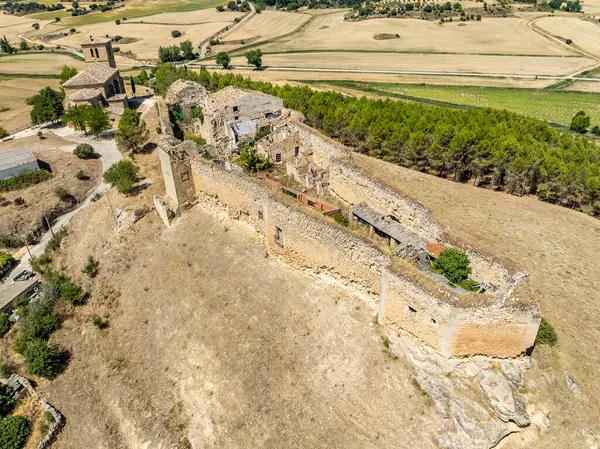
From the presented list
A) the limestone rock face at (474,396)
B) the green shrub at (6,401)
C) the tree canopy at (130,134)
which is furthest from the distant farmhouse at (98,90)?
the limestone rock face at (474,396)

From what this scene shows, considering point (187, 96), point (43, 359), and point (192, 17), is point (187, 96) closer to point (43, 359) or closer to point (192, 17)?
point (43, 359)

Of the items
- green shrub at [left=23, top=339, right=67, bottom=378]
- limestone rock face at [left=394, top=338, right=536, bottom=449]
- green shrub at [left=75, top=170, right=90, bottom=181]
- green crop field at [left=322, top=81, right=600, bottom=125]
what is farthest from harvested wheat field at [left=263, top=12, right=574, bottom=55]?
limestone rock face at [left=394, top=338, right=536, bottom=449]

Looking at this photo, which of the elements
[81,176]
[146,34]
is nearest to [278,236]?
[81,176]

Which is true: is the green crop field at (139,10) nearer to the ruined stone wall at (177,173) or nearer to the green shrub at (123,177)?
the green shrub at (123,177)

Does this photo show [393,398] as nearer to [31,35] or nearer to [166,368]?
[166,368]

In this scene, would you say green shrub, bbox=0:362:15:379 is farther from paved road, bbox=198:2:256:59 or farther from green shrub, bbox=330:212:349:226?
paved road, bbox=198:2:256:59

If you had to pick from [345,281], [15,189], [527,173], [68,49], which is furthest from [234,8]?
[345,281]
